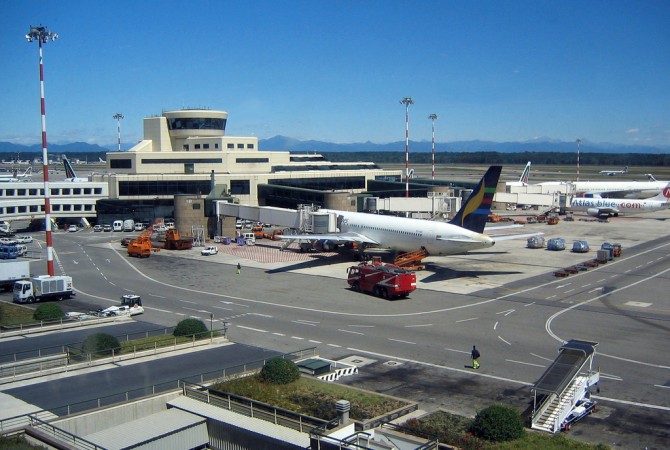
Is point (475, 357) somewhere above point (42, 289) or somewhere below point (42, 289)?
below

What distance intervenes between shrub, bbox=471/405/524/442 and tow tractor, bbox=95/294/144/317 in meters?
29.3

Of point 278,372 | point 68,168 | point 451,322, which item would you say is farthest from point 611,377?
point 68,168

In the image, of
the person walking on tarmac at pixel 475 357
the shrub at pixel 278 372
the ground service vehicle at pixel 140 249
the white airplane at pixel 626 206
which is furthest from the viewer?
the white airplane at pixel 626 206

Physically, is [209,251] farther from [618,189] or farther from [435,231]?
[618,189]

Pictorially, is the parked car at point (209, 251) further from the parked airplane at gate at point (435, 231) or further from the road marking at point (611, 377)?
the road marking at point (611, 377)

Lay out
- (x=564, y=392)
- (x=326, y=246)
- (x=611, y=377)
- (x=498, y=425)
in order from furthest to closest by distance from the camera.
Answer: (x=326, y=246) → (x=611, y=377) → (x=564, y=392) → (x=498, y=425)

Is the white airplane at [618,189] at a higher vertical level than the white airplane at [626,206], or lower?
higher

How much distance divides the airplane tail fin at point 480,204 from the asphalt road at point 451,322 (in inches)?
237

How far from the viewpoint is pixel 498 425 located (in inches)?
880

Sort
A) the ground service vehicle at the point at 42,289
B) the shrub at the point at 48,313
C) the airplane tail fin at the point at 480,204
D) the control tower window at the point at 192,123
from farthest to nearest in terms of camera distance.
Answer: the control tower window at the point at 192,123 < the airplane tail fin at the point at 480,204 < the ground service vehicle at the point at 42,289 < the shrub at the point at 48,313

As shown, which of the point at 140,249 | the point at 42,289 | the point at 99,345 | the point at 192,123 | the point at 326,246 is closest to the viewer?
the point at 99,345

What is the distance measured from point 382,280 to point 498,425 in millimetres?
29582

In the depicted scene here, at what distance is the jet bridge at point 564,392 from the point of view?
25422 millimetres

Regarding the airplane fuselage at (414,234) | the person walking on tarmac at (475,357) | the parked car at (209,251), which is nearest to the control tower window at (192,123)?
the parked car at (209,251)
